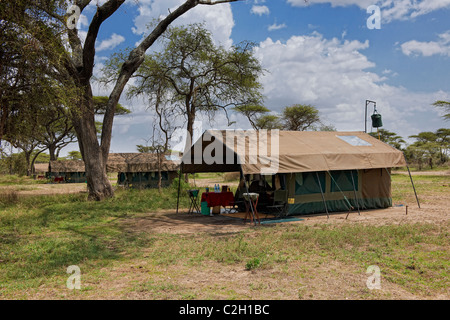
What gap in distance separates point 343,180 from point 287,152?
2.71 m

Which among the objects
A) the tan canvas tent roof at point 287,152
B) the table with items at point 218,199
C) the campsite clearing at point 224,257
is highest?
the tan canvas tent roof at point 287,152

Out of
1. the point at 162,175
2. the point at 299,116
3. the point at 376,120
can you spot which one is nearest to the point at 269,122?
the point at 299,116

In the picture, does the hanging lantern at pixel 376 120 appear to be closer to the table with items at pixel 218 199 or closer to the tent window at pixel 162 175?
the table with items at pixel 218 199

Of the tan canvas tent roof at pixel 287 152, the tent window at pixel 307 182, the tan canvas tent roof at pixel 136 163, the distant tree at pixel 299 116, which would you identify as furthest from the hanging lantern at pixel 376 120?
the distant tree at pixel 299 116

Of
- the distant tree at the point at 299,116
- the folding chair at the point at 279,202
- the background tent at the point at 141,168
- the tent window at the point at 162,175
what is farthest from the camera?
the distant tree at the point at 299,116

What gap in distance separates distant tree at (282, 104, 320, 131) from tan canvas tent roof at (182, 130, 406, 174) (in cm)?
2373

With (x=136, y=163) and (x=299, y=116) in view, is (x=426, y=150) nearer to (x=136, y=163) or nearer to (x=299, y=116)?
(x=299, y=116)

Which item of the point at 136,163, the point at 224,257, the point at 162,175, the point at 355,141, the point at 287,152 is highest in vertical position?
the point at 355,141

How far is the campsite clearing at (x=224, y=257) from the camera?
16.0 ft

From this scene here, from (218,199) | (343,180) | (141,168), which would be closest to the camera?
(218,199)

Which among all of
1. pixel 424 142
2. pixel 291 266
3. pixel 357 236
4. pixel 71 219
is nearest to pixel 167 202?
pixel 71 219

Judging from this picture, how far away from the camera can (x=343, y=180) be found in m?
12.4

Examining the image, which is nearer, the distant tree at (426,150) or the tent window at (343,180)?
the tent window at (343,180)
